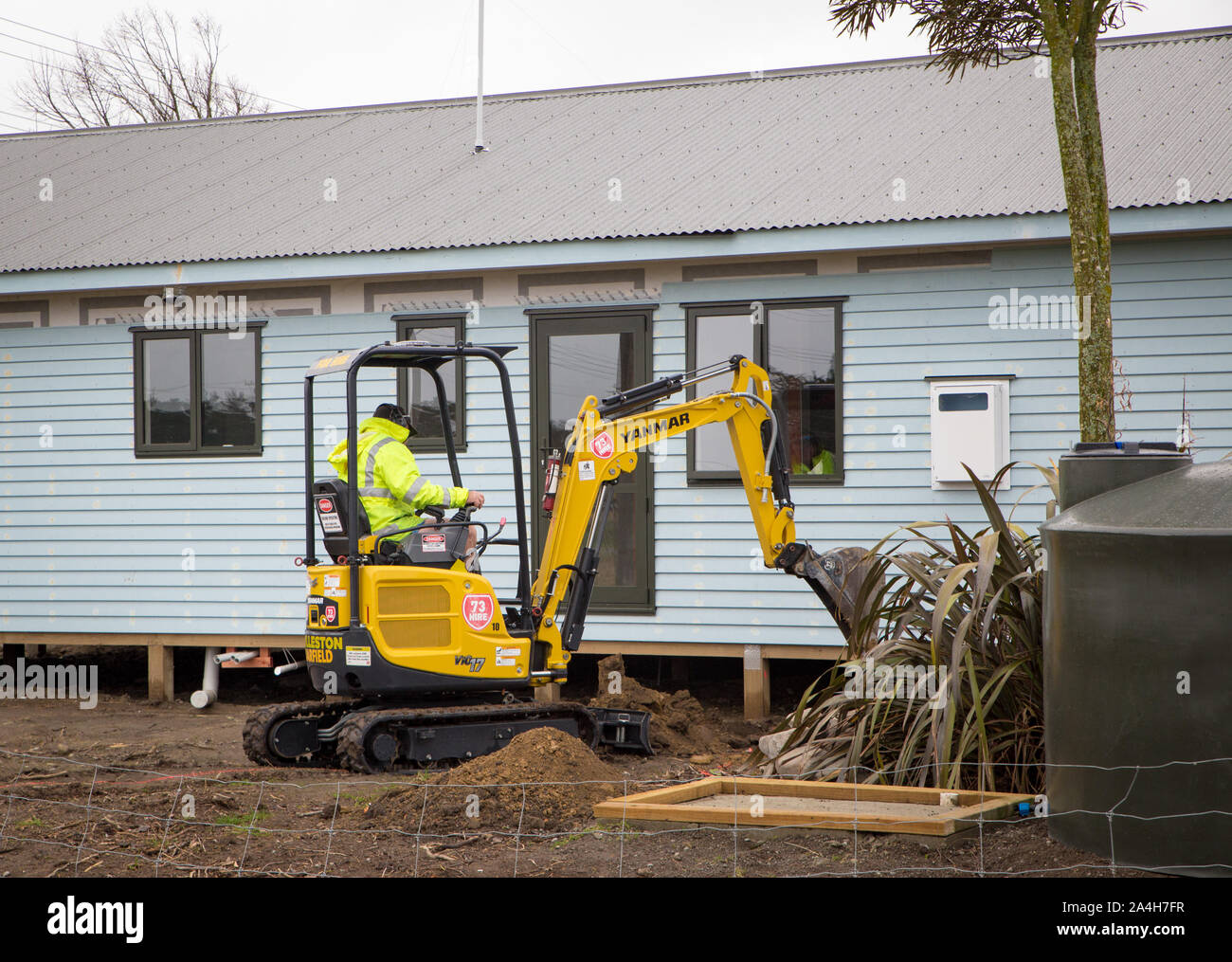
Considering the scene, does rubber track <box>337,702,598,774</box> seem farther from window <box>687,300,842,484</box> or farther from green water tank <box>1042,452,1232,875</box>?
green water tank <box>1042,452,1232,875</box>

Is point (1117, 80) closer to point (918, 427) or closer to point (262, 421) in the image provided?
point (918, 427)

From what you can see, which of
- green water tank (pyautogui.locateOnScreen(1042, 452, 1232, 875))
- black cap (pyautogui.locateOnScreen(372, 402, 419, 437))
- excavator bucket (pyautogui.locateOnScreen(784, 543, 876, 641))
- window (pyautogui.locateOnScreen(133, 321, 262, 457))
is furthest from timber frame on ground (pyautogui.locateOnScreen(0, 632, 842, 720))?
green water tank (pyautogui.locateOnScreen(1042, 452, 1232, 875))

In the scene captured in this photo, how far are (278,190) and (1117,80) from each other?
7885 millimetres

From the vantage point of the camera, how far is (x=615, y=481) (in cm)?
803

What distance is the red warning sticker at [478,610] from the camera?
7.52 m

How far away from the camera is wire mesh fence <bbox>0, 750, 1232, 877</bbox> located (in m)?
4.66

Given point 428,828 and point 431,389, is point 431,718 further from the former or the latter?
point 431,389

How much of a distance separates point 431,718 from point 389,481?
4.68 feet

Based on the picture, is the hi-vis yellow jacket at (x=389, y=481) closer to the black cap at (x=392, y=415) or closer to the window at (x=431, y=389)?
the black cap at (x=392, y=415)

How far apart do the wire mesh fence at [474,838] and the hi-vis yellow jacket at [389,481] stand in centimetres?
162

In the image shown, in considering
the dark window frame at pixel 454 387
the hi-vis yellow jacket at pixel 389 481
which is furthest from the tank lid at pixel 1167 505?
the dark window frame at pixel 454 387

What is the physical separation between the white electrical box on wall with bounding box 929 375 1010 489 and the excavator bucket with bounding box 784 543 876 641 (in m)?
1.71

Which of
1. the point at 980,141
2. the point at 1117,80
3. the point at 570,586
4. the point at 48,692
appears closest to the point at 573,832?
the point at 570,586

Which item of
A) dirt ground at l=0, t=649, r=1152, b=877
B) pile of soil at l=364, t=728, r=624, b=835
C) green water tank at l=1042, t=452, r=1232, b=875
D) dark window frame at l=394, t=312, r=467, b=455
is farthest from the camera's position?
dark window frame at l=394, t=312, r=467, b=455
